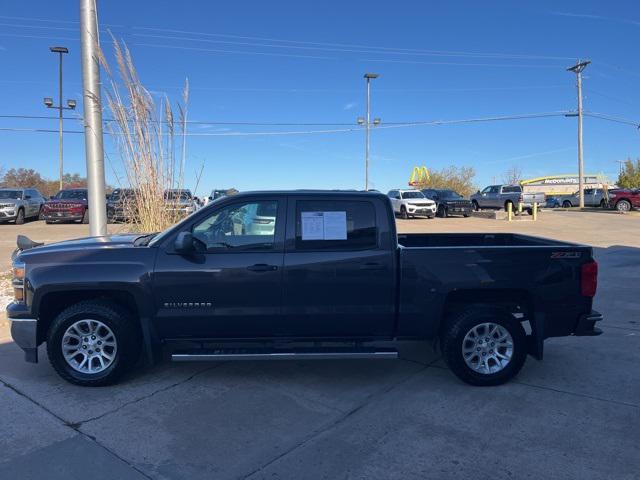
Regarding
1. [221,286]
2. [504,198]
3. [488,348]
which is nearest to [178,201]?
[221,286]

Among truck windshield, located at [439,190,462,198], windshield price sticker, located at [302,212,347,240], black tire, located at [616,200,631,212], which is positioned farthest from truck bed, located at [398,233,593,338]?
black tire, located at [616,200,631,212]

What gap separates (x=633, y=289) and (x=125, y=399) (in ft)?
27.4

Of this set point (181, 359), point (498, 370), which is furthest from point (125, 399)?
point (498, 370)

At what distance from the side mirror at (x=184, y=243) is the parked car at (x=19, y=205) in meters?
21.2

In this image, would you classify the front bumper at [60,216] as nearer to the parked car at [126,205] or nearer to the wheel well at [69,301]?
the parked car at [126,205]

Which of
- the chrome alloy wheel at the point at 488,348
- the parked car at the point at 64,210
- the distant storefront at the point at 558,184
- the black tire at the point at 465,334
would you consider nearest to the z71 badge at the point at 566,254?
the black tire at the point at 465,334

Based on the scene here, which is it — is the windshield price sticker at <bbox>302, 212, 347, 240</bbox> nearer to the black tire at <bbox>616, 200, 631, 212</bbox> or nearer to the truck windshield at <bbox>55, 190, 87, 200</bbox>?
the truck windshield at <bbox>55, 190, 87, 200</bbox>

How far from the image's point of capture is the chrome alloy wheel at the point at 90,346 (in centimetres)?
440

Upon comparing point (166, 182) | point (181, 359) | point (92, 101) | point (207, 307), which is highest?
point (92, 101)

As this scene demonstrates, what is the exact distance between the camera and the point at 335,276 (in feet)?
14.3

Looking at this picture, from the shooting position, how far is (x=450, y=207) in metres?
28.6

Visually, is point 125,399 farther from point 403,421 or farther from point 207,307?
point 403,421

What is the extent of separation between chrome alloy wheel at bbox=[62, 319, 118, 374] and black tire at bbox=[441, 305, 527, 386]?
292 centimetres

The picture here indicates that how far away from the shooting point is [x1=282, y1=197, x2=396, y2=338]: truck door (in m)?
4.34
